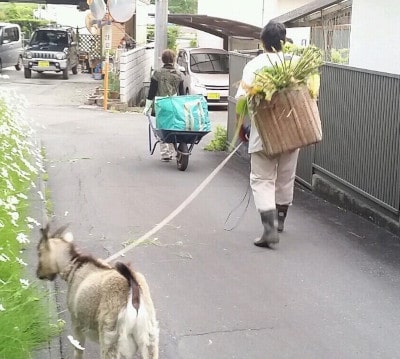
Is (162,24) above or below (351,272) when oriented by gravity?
above

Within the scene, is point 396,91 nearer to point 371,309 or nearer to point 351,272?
point 351,272

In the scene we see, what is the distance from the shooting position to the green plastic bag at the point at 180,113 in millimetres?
9906

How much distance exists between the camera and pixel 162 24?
1855cm

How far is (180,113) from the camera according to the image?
9.92m

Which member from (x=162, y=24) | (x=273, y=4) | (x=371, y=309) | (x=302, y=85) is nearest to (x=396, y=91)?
(x=302, y=85)

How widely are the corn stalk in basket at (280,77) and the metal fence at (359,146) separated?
1.22 m

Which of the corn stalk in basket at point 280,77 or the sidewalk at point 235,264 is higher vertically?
the corn stalk in basket at point 280,77

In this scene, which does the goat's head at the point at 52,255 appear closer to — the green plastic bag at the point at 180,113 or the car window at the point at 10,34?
the green plastic bag at the point at 180,113

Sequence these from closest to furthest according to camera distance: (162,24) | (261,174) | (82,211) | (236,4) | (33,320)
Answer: (33,320), (261,174), (82,211), (162,24), (236,4)

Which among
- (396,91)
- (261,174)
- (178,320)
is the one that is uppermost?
(396,91)

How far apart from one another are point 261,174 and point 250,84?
0.89 meters

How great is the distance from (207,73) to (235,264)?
1527cm

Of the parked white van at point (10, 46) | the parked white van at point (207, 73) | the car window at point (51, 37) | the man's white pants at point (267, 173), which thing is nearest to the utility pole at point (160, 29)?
the parked white van at point (207, 73)

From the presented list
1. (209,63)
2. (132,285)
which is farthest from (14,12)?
(132,285)
